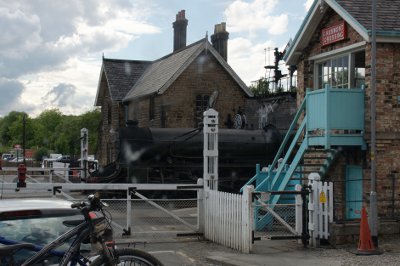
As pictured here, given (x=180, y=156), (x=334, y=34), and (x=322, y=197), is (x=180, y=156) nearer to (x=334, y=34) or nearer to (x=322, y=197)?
(x=334, y=34)

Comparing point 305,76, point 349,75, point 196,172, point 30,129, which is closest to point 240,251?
point 349,75

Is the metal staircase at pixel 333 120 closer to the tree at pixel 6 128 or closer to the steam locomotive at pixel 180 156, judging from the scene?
the steam locomotive at pixel 180 156

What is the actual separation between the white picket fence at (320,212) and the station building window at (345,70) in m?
3.32

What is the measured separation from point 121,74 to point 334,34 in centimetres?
2312

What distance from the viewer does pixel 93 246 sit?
4.91m

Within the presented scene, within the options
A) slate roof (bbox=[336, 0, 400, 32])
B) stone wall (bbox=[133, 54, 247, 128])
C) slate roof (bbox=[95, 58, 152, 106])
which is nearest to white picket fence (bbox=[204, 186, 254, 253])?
slate roof (bbox=[336, 0, 400, 32])

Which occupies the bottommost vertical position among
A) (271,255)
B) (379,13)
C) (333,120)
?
(271,255)

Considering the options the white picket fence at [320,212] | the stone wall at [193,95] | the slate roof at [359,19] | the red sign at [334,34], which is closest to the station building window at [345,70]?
the red sign at [334,34]

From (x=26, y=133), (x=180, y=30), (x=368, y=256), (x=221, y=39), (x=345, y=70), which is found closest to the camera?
(x=368, y=256)

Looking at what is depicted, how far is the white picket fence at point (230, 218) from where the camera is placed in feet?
37.2

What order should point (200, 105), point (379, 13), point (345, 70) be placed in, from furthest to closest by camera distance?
point (200, 105)
point (345, 70)
point (379, 13)

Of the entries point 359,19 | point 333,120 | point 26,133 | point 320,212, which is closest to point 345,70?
point 359,19

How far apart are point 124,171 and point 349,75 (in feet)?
38.0

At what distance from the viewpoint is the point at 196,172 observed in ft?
76.6
